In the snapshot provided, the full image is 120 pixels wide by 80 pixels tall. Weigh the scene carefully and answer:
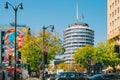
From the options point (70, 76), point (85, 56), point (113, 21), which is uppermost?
point (113, 21)

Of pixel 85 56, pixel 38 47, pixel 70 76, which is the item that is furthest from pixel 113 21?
pixel 70 76

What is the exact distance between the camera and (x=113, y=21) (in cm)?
11675

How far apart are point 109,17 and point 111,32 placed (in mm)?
4834

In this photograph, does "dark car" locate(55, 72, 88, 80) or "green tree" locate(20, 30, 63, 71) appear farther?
"green tree" locate(20, 30, 63, 71)

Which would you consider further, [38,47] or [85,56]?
[85,56]

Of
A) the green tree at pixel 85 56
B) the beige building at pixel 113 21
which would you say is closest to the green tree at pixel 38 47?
the beige building at pixel 113 21

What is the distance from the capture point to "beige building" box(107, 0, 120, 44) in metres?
111

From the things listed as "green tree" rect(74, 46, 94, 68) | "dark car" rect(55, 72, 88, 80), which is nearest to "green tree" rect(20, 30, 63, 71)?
"green tree" rect(74, 46, 94, 68)

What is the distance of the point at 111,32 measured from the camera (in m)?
120

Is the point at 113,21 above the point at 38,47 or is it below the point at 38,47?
above

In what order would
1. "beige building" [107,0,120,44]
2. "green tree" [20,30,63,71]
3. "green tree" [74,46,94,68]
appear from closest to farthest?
1. "green tree" [20,30,63,71]
2. "beige building" [107,0,120,44]
3. "green tree" [74,46,94,68]

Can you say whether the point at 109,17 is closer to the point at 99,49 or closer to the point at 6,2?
the point at 99,49

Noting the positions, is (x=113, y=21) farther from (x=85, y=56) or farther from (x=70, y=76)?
(x=70, y=76)

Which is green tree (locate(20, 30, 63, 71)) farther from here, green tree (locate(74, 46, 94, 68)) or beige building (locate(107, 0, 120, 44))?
green tree (locate(74, 46, 94, 68))
